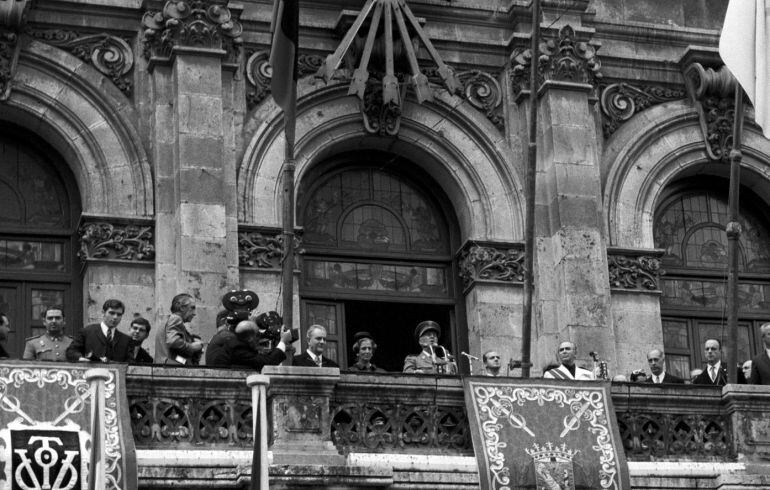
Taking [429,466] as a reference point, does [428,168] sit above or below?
above

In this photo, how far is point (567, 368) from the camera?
2791 cm

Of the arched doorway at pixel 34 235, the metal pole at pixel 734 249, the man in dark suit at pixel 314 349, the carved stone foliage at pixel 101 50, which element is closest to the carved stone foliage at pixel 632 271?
the metal pole at pixel 734 249

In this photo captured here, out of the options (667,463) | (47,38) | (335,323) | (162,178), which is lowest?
(667,463)

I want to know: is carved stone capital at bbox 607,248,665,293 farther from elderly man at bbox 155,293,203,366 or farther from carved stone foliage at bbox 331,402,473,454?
elderly man at bbox 155,293,203,366

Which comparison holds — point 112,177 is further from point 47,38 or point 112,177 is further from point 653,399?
point 653,399

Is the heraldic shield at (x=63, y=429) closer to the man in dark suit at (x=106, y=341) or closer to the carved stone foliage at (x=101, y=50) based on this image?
the man in dark suit at (x=106, y=341)

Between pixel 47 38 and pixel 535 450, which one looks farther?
pixel 47 38

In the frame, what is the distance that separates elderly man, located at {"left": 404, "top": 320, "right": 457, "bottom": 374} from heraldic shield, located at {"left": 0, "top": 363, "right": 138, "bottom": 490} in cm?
462

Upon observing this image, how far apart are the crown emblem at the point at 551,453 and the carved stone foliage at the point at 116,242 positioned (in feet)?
23.7

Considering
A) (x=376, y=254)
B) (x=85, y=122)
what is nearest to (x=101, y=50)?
(x=85, y=122)

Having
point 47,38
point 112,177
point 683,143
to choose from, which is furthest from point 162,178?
point 683,143

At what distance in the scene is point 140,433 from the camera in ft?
81.7

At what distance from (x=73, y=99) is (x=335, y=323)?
16.8ft

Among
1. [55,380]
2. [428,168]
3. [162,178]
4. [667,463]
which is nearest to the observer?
[55,380]
